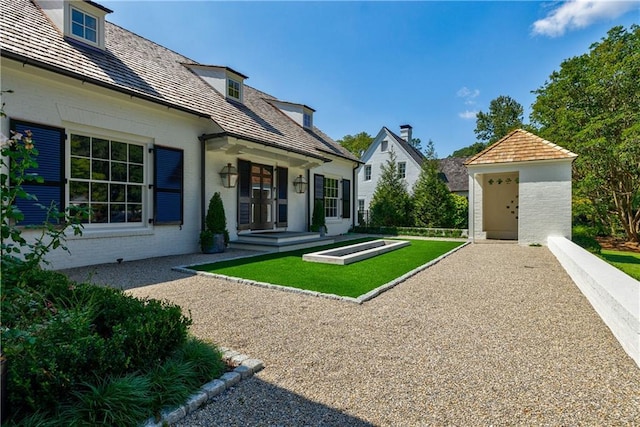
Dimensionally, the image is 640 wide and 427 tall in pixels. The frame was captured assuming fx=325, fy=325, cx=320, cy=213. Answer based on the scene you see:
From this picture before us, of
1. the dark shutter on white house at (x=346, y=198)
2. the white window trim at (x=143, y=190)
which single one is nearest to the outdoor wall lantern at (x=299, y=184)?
the dark shutter on white house at (x=346, y=198)

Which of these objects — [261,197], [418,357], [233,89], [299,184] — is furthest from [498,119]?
[418,357]

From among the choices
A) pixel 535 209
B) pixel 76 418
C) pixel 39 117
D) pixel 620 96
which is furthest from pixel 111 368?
pixel 620 96

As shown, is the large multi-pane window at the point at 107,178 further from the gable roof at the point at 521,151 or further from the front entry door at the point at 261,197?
the gable roof at the point at 521,151

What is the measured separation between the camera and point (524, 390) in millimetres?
2668

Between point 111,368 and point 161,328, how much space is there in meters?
0.47

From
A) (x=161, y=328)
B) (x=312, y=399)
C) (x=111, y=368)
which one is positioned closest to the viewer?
(x=111, y=368)

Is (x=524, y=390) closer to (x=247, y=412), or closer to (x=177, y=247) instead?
(x=247, y=412)

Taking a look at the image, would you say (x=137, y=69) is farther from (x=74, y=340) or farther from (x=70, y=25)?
(x=74, y=340)

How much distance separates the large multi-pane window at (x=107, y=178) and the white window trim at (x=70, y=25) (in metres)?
2.84

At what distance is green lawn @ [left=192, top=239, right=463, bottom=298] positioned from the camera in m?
5.98

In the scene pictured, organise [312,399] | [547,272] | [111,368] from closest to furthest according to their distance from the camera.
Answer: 1. [111,368]
2. [312,399]
3. [547,272]

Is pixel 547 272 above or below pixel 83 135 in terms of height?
below

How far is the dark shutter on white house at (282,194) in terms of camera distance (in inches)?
506

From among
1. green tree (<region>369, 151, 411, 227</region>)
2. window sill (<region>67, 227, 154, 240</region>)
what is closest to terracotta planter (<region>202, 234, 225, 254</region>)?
window sill (<region>67, 227, 154, 240</region>)
